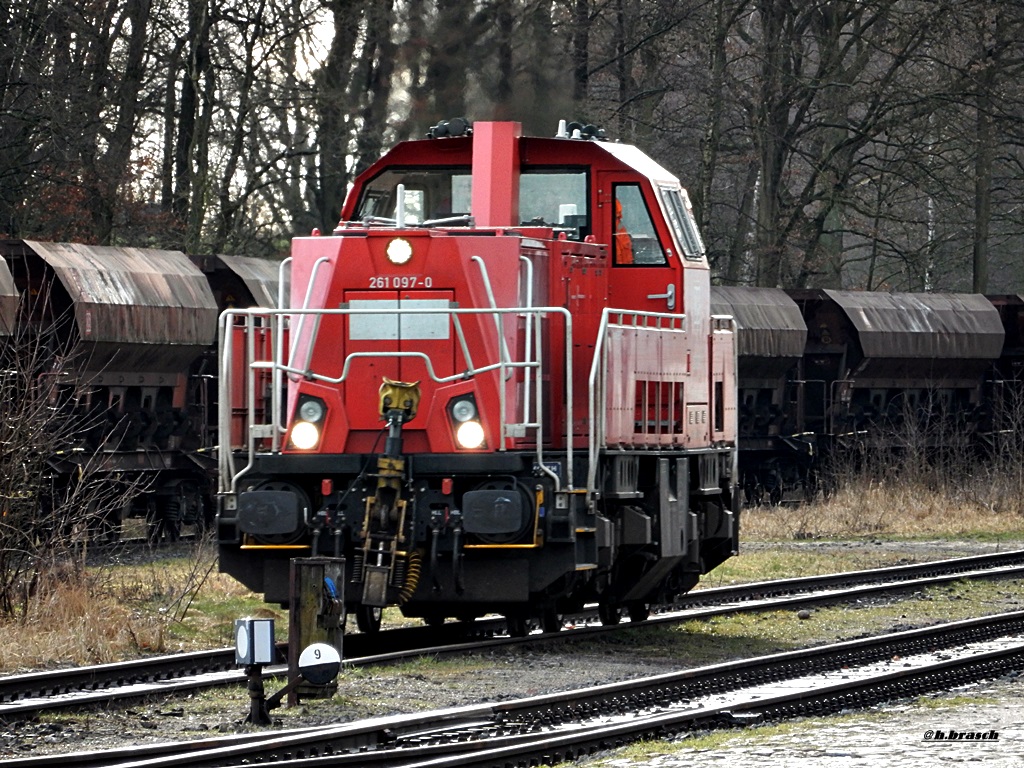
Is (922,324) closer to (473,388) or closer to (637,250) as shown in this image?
(637,250)

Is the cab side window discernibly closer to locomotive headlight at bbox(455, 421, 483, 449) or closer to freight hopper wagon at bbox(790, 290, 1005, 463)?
locomotive headlight at bbox(455, 421, 483, 449)

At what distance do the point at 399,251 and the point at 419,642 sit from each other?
9.35 ft

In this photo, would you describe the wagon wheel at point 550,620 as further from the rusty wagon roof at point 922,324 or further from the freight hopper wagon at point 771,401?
the rusty wagon roof at point 922,324

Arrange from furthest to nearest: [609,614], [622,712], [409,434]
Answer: [609,614] → [409,434] → [622,712]

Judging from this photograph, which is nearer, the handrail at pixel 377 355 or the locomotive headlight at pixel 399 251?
the handrail at pixel 377 355

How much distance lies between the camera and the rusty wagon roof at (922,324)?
29297 millimetres

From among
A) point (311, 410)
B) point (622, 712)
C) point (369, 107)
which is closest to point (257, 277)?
point (369, 107)

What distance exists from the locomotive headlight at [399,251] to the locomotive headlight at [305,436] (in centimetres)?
117

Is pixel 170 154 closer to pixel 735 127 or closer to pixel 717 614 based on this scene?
pixel 735 127

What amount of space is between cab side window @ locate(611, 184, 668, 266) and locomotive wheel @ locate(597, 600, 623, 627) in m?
2.54

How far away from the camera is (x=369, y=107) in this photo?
26.9m

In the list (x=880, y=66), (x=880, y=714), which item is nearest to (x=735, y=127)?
→ (x=880, y=66)

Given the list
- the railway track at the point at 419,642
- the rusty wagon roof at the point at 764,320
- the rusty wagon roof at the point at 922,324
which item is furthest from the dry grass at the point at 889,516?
the railway track at the point at 419,642

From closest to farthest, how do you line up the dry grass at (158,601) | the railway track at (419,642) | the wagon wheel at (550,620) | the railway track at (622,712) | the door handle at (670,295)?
the railway track at (622,712) < the railway track at (419,642) < the dry grass at (158,601) < the wagon wheel at (550,620) < the door handle at (670,295)
